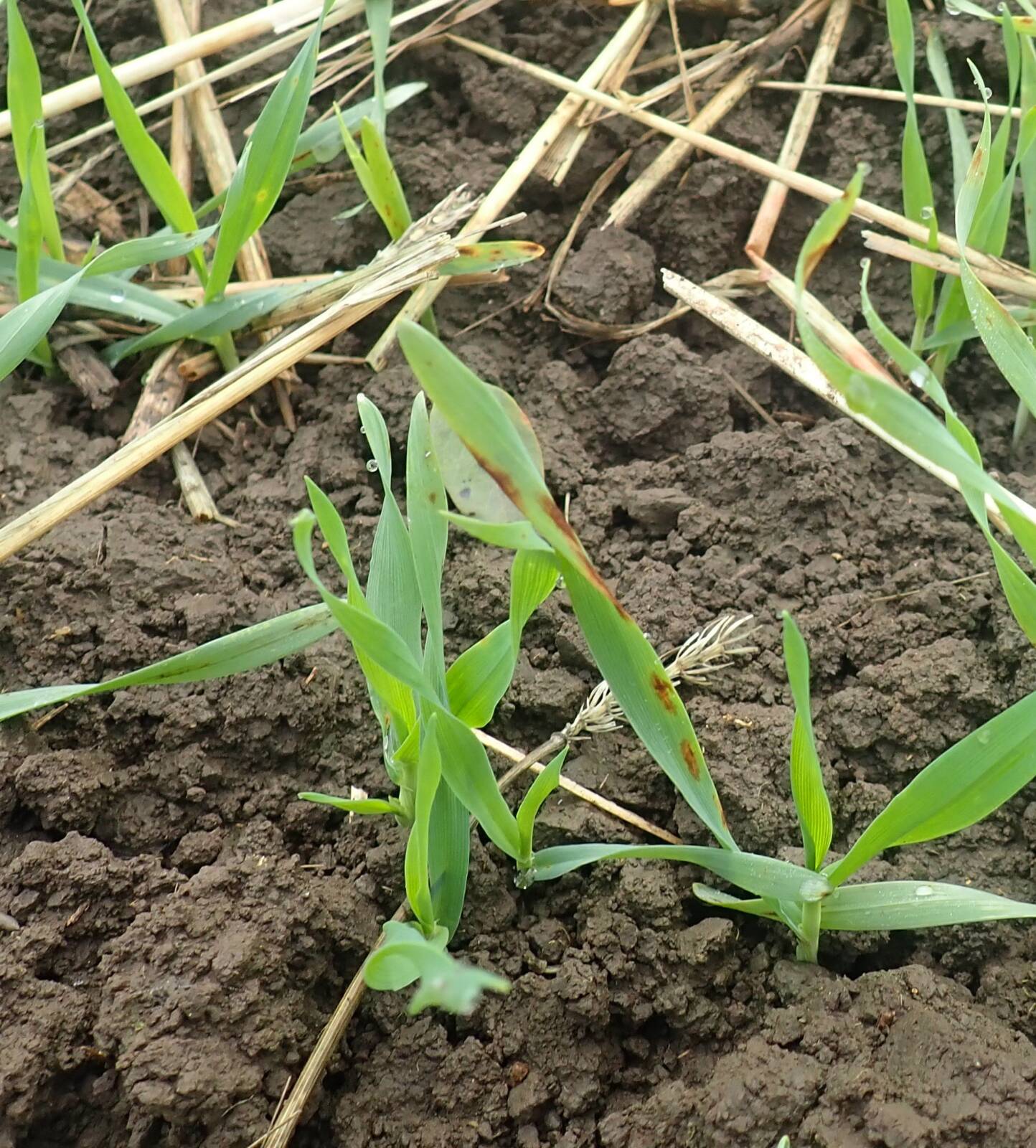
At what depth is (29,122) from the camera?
4.71 feet

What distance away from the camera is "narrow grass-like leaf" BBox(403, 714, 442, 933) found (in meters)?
0.81

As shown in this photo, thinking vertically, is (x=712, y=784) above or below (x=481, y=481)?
below

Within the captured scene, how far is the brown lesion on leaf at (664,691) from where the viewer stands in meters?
0.90

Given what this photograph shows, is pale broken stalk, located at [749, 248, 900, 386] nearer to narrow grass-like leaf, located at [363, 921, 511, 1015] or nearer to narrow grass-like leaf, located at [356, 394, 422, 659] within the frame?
narrow grass-like leaf, located at [356, 394, 422, 659]

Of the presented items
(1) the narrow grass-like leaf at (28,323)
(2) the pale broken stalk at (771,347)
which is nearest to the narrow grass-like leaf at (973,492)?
(2) the pale broken stalk at (771,347)

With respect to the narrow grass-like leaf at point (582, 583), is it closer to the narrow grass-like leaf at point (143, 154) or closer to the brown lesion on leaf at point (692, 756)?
the brown lesion on leaf at point (692, 756)

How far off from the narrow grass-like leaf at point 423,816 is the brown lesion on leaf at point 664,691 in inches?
7.7

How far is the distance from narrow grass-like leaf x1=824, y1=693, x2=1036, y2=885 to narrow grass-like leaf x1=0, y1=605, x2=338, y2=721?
510mm

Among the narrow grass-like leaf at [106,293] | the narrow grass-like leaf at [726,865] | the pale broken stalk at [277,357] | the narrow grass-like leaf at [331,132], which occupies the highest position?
the narrow grass-like leaf at [331,132]

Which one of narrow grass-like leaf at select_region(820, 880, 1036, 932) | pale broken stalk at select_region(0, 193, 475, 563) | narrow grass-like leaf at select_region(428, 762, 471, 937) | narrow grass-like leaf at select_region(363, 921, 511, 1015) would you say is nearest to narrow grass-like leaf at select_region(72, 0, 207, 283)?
pale broken stalk at select_region(0, 193, 475, 563)

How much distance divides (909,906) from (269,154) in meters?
1.10

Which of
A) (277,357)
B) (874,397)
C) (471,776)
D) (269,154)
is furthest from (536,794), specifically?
(269,154)

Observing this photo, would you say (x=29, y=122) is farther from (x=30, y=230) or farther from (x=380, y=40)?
(x=380, y=40)

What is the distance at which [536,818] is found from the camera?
108cm
